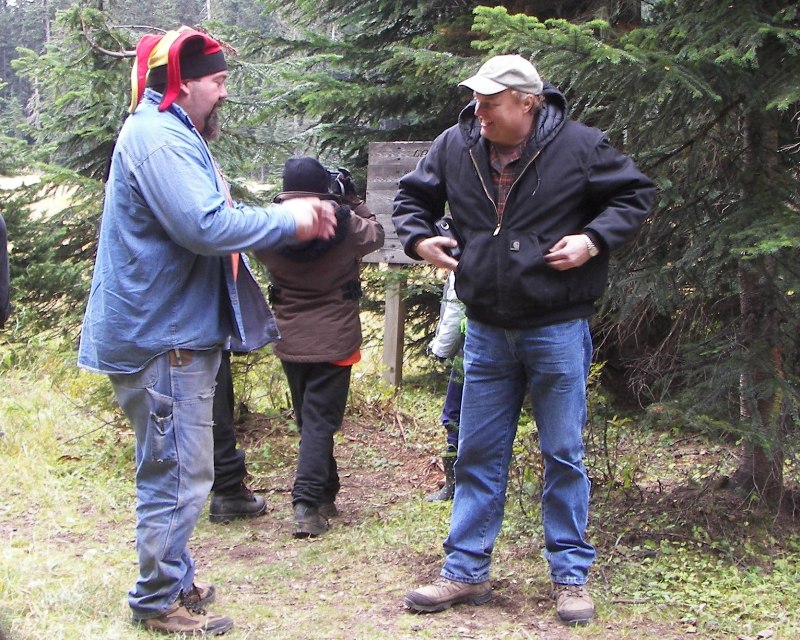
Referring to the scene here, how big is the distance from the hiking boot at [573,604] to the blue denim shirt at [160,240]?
190 cm

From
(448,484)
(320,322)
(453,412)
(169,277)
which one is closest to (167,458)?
(169,277)

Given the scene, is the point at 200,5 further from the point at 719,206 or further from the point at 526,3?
the point at 719,206

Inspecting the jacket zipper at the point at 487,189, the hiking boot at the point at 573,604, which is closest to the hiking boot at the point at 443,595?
the hiking boot at the point at 573,604

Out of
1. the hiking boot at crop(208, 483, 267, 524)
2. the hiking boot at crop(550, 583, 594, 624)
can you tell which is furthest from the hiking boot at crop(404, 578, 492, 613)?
the hiking boot at crop(208, 483, 267, 524)

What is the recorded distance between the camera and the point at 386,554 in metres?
5.12

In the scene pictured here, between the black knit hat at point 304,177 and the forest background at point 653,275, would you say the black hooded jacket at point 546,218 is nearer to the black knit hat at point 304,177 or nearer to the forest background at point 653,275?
the forest background at point 653,275

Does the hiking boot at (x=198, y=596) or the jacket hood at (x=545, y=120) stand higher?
the jacket hood at (x=545, y=120)

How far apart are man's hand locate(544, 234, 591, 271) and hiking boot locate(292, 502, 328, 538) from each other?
8.19ft

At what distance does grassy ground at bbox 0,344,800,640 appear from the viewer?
414 cm

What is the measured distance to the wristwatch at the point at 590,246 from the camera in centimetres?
380

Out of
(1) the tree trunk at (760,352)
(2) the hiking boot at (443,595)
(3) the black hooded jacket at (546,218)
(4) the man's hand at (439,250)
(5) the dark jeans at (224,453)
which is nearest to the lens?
(3) the black hooded jacket at (546,218)

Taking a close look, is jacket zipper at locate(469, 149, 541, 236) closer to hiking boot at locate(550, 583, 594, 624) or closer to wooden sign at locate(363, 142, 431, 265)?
hiking boot at locate(550, 583, 594, 624)

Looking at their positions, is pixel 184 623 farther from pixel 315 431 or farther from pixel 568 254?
pixel 568 254

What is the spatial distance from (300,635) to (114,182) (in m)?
2.07
